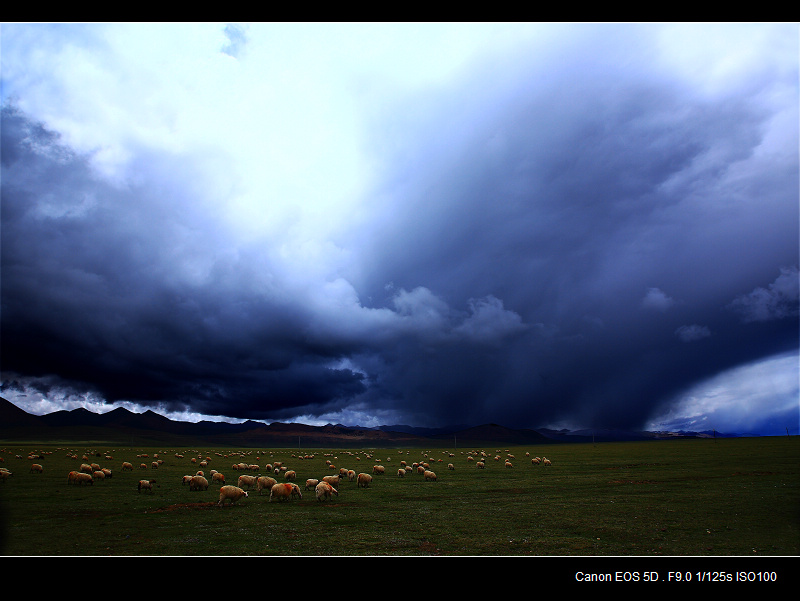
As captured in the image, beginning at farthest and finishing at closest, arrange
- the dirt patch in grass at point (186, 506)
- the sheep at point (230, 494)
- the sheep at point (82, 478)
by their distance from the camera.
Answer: the sheep at point (82, 478)
the sheep at point (230, 494)
the dirt patch in grass at point (186, 506)

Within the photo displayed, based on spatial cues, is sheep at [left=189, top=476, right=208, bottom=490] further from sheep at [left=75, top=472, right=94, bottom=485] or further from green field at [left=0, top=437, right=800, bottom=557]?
sheep at [left=75, top=472, right=94, bottom=485]

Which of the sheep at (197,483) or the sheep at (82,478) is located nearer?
the sheep at (197,483)

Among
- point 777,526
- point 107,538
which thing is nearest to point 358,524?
point 107,538

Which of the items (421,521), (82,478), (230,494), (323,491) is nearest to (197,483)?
(230,494)

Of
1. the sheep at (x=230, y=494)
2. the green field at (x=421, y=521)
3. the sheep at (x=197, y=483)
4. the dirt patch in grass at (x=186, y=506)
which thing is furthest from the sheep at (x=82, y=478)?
the sheep at (x=230, y=494)

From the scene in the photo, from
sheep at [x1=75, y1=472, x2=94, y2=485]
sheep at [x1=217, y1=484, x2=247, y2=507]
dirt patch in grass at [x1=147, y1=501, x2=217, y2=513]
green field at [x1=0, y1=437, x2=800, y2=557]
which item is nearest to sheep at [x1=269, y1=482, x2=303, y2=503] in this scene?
green field at [x1=0, y1=437, x2=800, y2=557]

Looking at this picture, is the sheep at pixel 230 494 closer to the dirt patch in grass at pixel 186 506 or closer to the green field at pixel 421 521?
the green field at pixel 421 521

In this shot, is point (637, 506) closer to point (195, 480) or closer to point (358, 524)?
point (358, 524)

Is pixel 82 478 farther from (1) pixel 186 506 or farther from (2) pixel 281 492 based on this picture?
(2) pixel 281 492

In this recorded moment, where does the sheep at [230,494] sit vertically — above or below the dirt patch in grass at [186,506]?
above

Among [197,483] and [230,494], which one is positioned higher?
[230,494]

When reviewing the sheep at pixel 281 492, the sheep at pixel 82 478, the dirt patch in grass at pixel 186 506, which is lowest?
the sheep at pixel 82 478
